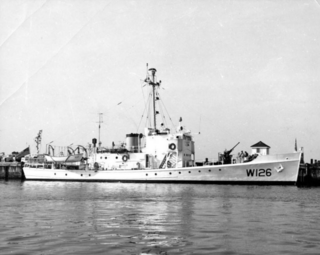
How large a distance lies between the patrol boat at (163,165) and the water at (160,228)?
15.9 m

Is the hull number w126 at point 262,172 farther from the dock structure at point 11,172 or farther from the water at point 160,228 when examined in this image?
the dock structure at point 11,172

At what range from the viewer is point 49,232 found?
1294 cm

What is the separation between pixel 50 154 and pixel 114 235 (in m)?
45.4

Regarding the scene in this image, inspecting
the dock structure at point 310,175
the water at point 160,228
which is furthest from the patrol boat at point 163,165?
the water at point 160,228

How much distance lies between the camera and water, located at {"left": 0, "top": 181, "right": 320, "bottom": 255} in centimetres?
1083

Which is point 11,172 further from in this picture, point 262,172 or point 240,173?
point 262,172

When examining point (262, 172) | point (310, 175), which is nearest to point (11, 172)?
point (262, 172)

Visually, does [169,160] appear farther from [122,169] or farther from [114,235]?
[114,235]

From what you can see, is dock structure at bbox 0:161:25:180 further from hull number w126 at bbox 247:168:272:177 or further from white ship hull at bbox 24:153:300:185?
hull number w126 at bbox 247:168:272:177

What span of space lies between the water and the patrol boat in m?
15.9

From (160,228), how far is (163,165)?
27.5 m

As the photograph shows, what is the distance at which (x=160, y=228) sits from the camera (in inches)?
546

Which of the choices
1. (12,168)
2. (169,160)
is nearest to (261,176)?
(169,160)

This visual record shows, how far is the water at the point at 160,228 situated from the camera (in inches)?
426
